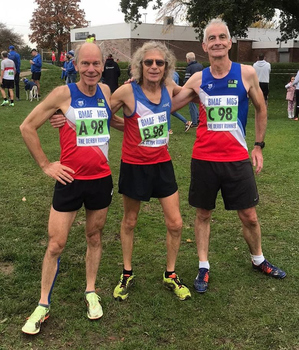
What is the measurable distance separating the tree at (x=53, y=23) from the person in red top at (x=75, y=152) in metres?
52.9

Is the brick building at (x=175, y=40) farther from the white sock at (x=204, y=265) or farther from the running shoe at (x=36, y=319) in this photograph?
the running shoe at (x=36, y=319)

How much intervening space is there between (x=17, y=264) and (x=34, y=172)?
3.16m

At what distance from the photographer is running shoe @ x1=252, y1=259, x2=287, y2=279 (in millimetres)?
3557

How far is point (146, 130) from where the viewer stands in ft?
9.89

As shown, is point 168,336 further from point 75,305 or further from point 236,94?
point 236,94

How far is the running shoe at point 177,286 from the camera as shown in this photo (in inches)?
128

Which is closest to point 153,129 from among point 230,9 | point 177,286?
point 177,286

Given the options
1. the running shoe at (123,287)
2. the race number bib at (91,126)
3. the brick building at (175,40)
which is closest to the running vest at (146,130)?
the race number bib at (91,126)

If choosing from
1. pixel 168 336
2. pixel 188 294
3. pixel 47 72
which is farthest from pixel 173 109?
pixel 47 72

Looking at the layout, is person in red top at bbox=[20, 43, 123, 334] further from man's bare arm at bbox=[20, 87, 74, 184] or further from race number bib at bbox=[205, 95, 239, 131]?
race number bib at bbox=[205, 95, 239, 131]

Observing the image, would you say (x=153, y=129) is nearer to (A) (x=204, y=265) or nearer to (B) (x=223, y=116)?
(B) (x=223, y=116)

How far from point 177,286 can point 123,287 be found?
48 cm

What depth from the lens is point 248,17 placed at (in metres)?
16.3

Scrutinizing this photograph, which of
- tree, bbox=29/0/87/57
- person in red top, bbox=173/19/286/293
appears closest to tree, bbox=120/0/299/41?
person in red top, bbox=173/19/286/293
